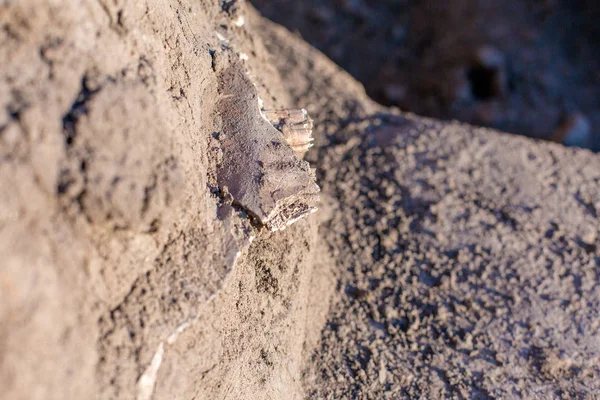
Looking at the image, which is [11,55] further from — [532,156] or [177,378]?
[532,156]

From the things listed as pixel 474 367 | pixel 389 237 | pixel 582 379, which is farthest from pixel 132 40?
pixel 582 379

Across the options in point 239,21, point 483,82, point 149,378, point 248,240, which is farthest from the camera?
point 483,82

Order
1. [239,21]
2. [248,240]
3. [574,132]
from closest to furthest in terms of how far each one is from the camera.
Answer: [248,240]
[239,21]
[574,132]

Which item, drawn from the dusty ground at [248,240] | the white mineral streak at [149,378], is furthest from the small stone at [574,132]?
the white mineral streak at [149,378]

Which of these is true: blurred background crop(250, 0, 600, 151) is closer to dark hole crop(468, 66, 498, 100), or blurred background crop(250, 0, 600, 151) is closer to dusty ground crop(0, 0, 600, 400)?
dark hole crop(468, 66, 498, 100)

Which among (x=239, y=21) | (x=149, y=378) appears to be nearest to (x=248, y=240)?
(x=149, y=378)

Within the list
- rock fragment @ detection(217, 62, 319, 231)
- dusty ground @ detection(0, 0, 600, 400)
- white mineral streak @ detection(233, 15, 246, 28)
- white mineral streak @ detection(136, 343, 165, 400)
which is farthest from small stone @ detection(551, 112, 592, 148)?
white mineral streak @ detection(136, 343, 165, 400)

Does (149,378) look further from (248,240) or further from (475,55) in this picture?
(475,55)
